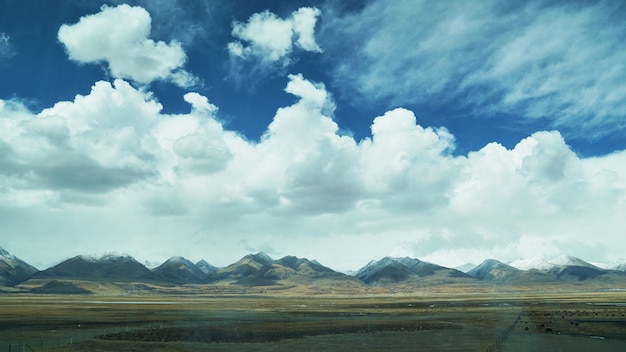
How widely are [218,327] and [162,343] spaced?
1844 cm

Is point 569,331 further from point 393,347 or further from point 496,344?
point 393,347

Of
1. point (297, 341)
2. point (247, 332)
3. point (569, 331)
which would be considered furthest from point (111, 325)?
point (569, 331)

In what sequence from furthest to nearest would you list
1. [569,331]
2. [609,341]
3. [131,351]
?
[569,331], [609,341], [131,351]

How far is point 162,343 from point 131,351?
5.69 m

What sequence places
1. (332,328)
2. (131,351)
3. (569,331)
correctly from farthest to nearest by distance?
(332,328) → (569,331) → (131,351)

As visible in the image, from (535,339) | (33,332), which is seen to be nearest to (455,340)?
(535,339)

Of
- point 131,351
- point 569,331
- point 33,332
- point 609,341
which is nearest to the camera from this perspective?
point 131,351

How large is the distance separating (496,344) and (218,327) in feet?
132

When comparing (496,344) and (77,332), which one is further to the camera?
(77,332)

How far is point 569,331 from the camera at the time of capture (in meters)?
60.2

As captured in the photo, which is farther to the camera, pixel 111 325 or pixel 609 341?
pixel 111 325

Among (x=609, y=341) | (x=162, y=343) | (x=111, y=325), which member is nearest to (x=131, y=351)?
(x=162, y=343)

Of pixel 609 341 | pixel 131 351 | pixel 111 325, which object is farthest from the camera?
pixel 111 325

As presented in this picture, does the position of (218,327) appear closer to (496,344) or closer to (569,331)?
(496,344)
